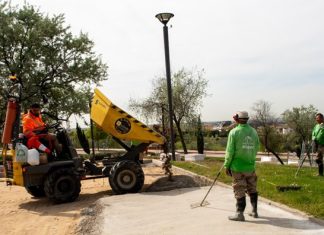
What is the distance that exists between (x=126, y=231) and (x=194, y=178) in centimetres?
471

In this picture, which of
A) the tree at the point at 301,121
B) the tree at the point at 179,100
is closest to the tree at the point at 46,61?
the tree at the point at 179,100

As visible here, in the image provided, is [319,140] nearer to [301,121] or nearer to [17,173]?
[17,173]

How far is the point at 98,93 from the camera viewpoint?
11.6 metres

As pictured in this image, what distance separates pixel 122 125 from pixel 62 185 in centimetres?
208

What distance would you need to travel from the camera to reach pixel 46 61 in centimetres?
2723

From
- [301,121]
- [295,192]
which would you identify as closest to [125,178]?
[295,192]

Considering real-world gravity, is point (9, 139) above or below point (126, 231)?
above

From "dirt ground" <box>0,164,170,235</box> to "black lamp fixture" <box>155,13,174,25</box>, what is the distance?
587 cm

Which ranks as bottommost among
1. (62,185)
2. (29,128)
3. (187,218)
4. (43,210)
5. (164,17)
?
(43,210)

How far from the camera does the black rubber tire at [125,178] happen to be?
10961 millimetres

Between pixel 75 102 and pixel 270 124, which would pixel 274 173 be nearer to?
pixel 75 102

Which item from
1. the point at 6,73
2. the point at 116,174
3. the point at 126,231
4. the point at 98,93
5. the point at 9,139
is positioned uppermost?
the point at 6,73

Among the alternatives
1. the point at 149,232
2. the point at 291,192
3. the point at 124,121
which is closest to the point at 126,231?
the point at 149,232

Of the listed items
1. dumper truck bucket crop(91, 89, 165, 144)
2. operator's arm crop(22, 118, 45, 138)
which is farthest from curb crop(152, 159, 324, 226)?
operator's arm crop(22, 118, 45, 138)
